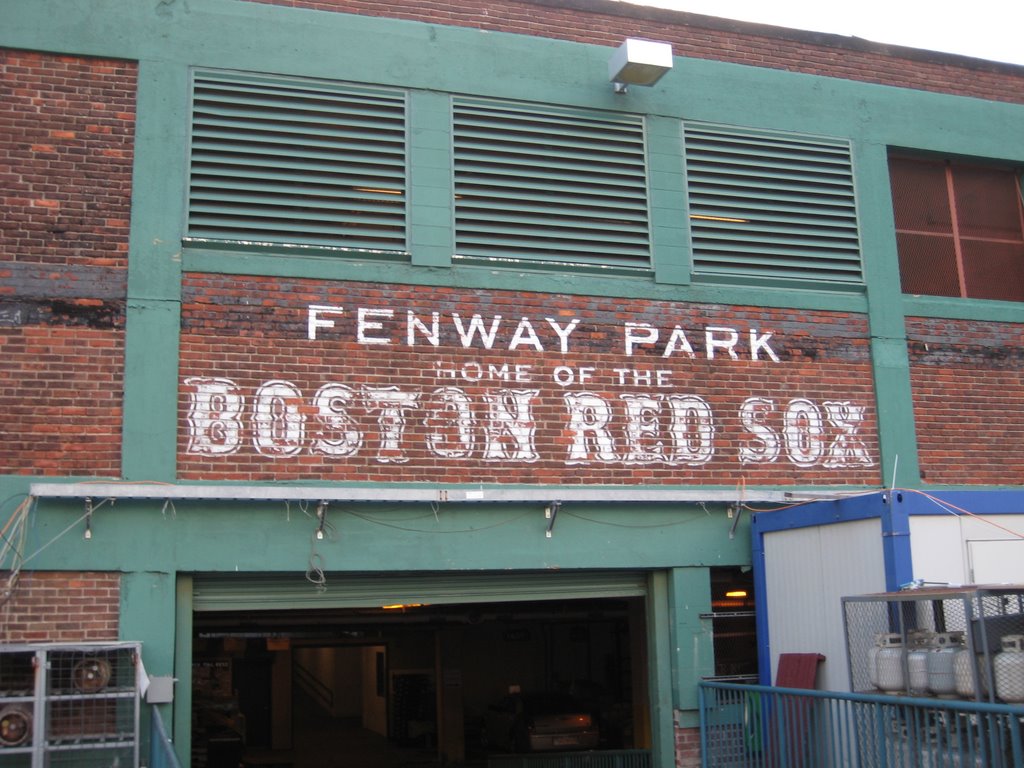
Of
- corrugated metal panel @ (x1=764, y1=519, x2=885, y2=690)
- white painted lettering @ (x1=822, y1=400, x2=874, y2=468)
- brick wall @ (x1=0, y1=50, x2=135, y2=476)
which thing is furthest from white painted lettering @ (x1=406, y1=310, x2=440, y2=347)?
white painted lettering @ (x1=822, y1=400, x2=874, y2=468)

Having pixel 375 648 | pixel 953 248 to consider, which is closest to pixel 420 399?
pixel 953 248

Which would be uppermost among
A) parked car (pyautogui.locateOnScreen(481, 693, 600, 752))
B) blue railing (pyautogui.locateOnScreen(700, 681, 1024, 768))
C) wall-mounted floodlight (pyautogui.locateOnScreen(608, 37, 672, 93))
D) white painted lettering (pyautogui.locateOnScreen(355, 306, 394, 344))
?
wall-mounted floodlight (pyautogui.locateOnScreen(608, 37, 672, 93))

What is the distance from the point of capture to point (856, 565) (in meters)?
10.3

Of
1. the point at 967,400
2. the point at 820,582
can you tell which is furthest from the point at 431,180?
the point at 967,400

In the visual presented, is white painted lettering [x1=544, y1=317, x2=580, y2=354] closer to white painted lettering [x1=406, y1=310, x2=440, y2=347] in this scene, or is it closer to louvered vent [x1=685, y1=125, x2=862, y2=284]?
white painted lettering [x1=406, y1=310, x2=440, y2=347]

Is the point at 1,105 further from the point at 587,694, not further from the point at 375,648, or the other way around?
the point at 375,648

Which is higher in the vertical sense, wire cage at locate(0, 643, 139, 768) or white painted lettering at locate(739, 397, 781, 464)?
white painted lettering at locate(739, 397, 781, 464)

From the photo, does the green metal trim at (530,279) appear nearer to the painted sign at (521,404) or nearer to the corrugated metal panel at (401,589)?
the painted sign at (521,404)

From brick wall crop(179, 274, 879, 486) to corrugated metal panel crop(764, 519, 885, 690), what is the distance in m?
1.07

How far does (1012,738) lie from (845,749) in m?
2.10

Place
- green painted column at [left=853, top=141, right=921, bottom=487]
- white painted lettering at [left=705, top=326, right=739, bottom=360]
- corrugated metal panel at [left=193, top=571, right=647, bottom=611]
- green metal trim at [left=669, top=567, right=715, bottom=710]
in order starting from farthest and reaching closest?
green painted column at [left=853, top=141, right=921, bottom=487] < white painted lettering at [left=705, top=326, right=739, bottom=360] < green metal trim at [left=669, top=567, right=715, bottom=710] < corrugated metal panel at [left=193, top=571, right=647, bottom=611]

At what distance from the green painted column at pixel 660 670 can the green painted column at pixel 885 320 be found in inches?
112

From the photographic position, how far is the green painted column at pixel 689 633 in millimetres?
11484

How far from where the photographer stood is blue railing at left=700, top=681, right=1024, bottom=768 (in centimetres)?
745
